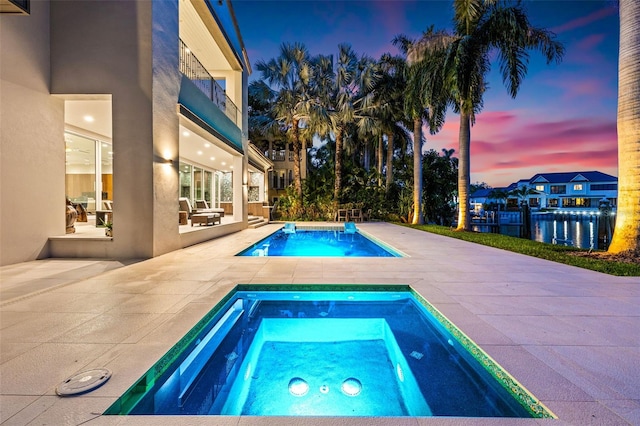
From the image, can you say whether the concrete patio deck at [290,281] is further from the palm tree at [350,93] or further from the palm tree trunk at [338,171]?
the palm tree at [350,93]

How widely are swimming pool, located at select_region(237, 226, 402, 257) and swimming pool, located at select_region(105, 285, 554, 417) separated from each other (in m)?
3.64

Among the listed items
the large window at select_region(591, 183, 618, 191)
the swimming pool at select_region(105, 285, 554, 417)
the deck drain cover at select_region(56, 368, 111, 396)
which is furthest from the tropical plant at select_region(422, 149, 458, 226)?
the large window at select_region(591, 183, 618, 191)

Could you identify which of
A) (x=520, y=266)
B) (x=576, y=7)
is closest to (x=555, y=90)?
(x=576, y=7)

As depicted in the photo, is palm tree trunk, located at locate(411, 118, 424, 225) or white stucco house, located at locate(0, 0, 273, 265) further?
palm tree trunk, located at locate(411, 118, 424, 225)

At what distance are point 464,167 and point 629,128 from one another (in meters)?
5.85

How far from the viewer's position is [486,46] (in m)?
11.0

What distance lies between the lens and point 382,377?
2492mm

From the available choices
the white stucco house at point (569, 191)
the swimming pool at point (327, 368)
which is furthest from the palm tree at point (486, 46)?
the white stucco house at point (569, 191)

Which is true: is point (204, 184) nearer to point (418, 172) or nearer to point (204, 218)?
point (204, 218)

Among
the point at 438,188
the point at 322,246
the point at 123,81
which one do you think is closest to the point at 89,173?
the point at 123,81

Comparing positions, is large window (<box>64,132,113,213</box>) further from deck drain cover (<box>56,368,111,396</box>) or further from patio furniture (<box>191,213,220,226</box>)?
deck drain cover (<box>56,368,111,396</box>)

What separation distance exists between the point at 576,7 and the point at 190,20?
22.3 metres

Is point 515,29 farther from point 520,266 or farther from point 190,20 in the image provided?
point 190,20

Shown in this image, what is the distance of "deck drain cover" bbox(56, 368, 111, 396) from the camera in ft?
5.87
